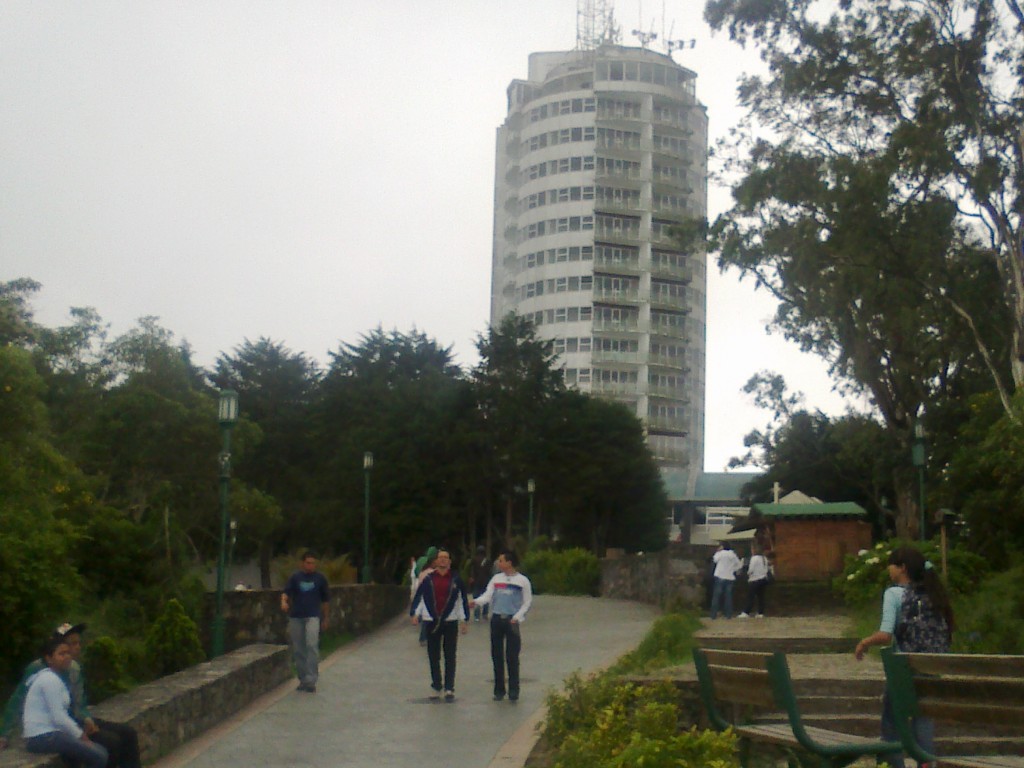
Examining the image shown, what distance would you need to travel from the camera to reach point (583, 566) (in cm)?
4194

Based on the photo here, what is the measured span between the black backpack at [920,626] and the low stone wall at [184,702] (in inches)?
204

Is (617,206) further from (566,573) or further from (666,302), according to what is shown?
(566,573)

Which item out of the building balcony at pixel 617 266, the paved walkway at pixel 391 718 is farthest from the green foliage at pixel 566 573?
the building balcony at pixel 617 266

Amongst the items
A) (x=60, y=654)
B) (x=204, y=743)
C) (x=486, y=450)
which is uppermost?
(x=486, y=450)

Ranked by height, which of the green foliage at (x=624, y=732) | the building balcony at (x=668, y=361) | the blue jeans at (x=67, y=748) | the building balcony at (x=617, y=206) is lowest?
the blue jeans at (x=67, y=748)

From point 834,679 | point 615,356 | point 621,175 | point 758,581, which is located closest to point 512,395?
point 758,581

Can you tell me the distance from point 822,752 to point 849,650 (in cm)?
1033

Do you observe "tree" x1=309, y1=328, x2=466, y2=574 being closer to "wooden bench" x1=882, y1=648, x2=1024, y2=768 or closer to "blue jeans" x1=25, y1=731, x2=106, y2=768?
"blue jeans" x1=25, y1=731, x2=106, y2=768

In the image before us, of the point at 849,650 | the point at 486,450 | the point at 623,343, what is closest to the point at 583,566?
the point at 486,450

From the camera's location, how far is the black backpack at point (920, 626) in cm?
869

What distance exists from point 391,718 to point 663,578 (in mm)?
17789

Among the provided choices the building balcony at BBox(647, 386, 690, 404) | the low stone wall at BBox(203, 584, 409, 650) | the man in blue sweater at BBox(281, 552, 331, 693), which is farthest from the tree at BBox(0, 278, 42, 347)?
the building balcony at BBox(647, 386, 690, 404)

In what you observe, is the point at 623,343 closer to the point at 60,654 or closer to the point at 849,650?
the point at 849,650

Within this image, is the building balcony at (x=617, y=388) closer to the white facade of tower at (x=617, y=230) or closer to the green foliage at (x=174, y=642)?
the white facade of tower at (x=617, y=230)
